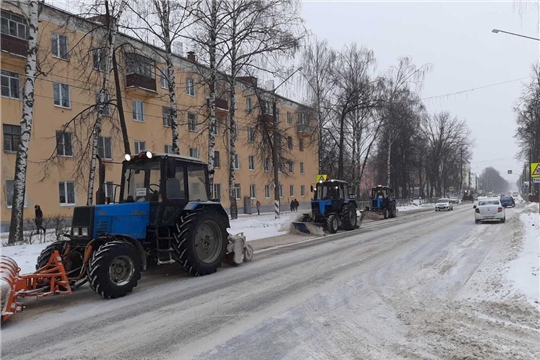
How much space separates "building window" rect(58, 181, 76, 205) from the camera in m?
25.5

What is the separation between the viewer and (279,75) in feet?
70.4

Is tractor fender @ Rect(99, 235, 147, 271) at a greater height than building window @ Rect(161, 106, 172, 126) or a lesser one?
lesser

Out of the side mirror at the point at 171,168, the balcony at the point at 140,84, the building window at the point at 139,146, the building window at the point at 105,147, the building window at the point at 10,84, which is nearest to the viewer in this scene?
the side mirror at the point at 171,168

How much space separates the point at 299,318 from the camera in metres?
5.84

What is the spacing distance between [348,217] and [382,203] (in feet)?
33.2

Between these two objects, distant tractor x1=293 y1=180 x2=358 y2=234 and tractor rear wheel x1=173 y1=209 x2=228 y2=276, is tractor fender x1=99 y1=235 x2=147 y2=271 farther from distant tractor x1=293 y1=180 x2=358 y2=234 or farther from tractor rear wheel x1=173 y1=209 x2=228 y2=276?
distant tractor x1=293 y1=180 x2=358 y2=234

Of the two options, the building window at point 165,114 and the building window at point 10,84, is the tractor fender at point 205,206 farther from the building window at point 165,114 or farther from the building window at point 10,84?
the building window at point 165,114

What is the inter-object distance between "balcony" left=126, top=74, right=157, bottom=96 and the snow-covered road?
22.5m

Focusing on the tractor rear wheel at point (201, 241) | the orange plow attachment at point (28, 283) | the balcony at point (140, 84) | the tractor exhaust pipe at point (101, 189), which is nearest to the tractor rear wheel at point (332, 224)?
the tractor rear wheel at point (201, 241)

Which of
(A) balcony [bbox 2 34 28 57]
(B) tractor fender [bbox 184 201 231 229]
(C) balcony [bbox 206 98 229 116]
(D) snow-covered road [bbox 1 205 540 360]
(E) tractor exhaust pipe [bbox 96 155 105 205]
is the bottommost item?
(D) snow-covered road [bbox 1 205 540 360]

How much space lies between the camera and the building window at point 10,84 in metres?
22.8

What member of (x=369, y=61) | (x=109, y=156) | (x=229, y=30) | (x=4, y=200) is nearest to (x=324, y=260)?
(x=229, y=30)

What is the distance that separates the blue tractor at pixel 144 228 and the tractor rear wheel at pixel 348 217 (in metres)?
11.5

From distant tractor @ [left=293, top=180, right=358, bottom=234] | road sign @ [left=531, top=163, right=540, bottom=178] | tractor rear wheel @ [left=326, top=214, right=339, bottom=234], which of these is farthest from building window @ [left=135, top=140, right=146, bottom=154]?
road sign @ [left=531, top=163, right=540, bottom=178]
